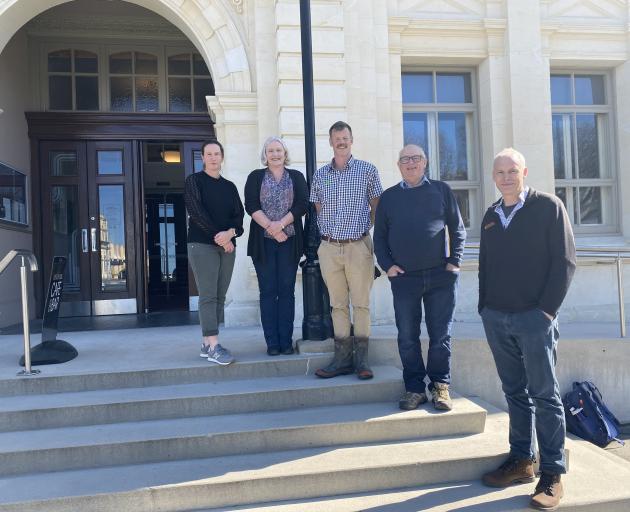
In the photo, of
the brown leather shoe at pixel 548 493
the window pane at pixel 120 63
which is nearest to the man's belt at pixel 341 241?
the brown leather shoe at pixel 548 493

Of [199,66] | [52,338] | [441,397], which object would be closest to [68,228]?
[199,66]

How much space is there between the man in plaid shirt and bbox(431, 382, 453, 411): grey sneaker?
573 millimetres

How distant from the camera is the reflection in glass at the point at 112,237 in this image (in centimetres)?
941

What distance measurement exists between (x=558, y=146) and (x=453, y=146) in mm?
1649

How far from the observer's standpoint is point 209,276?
4.62 meters

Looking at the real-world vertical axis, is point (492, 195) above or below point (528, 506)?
above

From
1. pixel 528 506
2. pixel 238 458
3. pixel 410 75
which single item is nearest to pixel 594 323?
pixel 410 75

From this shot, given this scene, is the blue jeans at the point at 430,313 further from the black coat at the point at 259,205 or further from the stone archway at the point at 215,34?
the stone archway at the point at 215,34

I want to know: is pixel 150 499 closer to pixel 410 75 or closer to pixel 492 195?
pixel 492 195

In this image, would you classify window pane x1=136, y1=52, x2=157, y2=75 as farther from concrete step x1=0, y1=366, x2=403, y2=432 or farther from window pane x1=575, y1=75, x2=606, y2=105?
window pane x1=575, y1=75, x2=606, y2=105

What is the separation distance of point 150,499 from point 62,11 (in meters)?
8.62

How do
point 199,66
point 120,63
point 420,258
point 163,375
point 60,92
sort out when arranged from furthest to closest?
point 199,66 < point 120,63 < point 60,92 < point 163,375 < point 420,258

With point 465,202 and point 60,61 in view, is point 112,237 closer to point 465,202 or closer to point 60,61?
point 60,61

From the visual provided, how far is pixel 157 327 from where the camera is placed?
7.31 m
